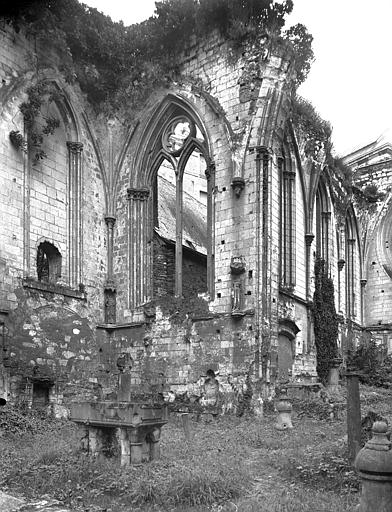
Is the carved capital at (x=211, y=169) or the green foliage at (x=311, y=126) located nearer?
the carved capital at (x=211, y=169)

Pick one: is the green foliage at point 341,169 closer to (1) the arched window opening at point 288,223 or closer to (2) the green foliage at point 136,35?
(1) the arched window opening at point 288,223

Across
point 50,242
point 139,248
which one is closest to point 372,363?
point 139,248

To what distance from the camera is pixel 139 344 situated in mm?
16266

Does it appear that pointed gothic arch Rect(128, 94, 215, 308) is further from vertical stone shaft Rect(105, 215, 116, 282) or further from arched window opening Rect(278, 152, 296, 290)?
arched window opening Rect(278, 152, 296, 290)

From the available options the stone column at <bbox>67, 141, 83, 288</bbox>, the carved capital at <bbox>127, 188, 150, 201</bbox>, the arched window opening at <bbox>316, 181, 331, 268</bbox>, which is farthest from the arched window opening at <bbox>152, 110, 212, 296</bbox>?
the arched window opening at <bbox>316, 181, 331, 268</bbox>

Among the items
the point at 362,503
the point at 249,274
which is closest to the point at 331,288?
the point at 249,274

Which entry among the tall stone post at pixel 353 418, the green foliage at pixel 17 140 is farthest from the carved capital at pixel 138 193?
the tall stone post at pixel 353 418

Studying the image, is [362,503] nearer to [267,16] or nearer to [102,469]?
[102,469]

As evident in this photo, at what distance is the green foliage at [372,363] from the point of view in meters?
20.7

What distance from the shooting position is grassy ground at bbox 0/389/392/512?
679cm

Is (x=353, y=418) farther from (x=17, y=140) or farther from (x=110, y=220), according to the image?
(x=110, y=220)

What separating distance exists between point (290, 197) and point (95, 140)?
564cm

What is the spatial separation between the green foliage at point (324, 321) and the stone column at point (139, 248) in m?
5.25

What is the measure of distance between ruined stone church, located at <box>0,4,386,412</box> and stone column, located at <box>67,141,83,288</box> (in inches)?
1.4
